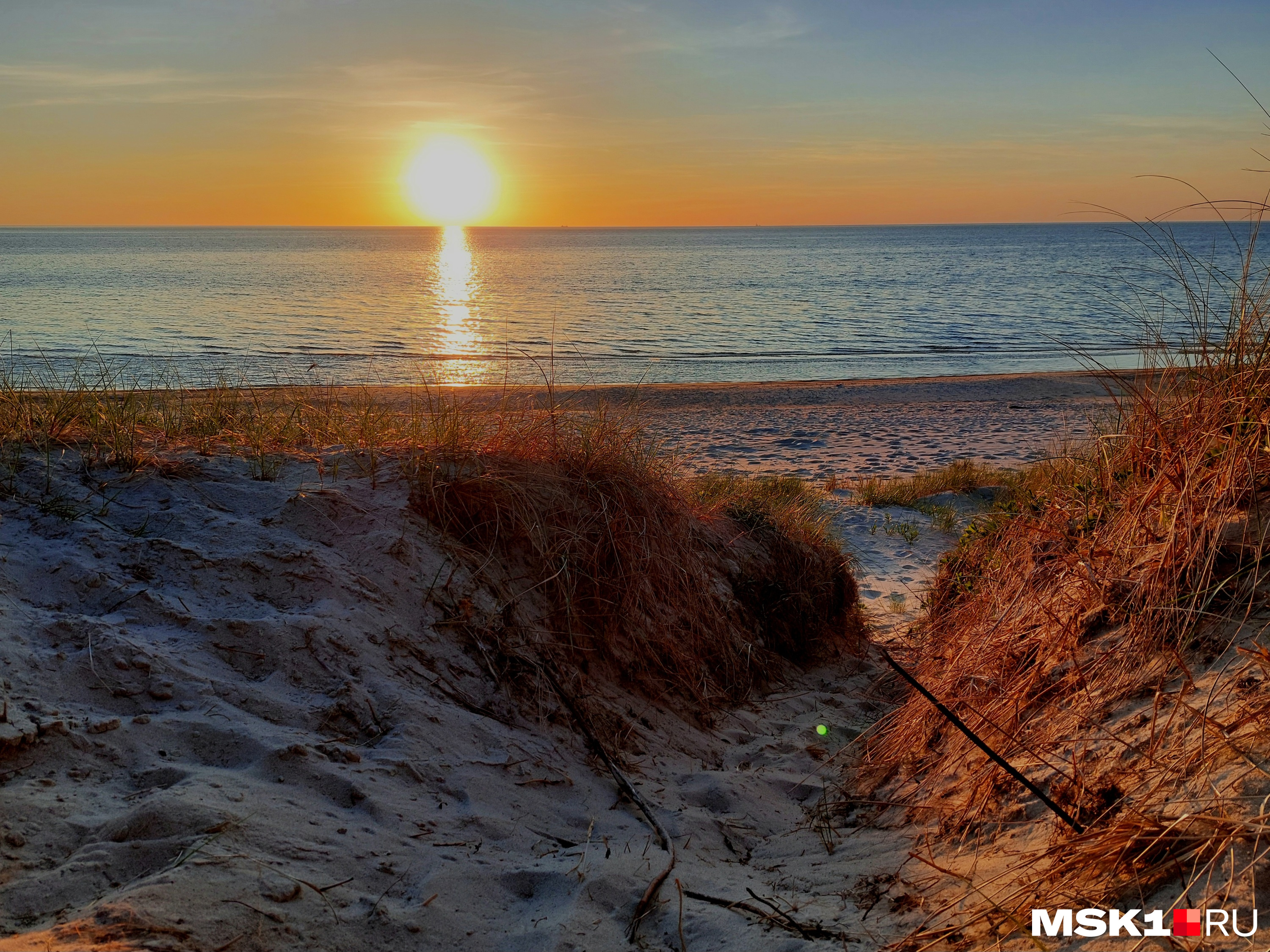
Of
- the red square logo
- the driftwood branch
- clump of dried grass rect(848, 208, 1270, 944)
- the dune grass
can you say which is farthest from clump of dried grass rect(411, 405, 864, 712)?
the red square logo

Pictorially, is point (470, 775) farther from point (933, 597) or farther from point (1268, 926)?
point (933, 597)

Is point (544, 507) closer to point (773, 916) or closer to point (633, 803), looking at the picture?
point (633, 803)

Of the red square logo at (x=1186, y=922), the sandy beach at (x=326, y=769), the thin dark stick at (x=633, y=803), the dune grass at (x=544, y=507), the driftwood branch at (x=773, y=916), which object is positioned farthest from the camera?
the dune grass at (x=544, y=507)

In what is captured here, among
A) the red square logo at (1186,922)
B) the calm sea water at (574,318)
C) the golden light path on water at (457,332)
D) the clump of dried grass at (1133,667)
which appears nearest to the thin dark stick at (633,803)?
the clump of dried grass at (1133,667)

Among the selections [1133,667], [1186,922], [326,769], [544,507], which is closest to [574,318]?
[544,507]

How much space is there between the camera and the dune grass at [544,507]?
13.1 feet

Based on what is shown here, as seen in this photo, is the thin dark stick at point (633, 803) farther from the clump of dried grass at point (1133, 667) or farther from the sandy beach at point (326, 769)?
the clump of dried grass at point (1133, 667)

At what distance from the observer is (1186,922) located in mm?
1692

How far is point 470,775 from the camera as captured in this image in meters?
2.93

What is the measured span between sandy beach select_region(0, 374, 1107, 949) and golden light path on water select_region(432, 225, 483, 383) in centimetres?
243

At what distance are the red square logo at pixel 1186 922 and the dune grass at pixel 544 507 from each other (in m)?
2.50

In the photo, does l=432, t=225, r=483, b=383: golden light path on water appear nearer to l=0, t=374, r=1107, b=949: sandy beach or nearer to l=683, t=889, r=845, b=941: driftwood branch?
l=0, t=374, r=1107, b=949: sandy beach

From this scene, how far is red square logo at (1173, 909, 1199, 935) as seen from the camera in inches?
65.9

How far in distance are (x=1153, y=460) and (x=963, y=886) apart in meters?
1.93
